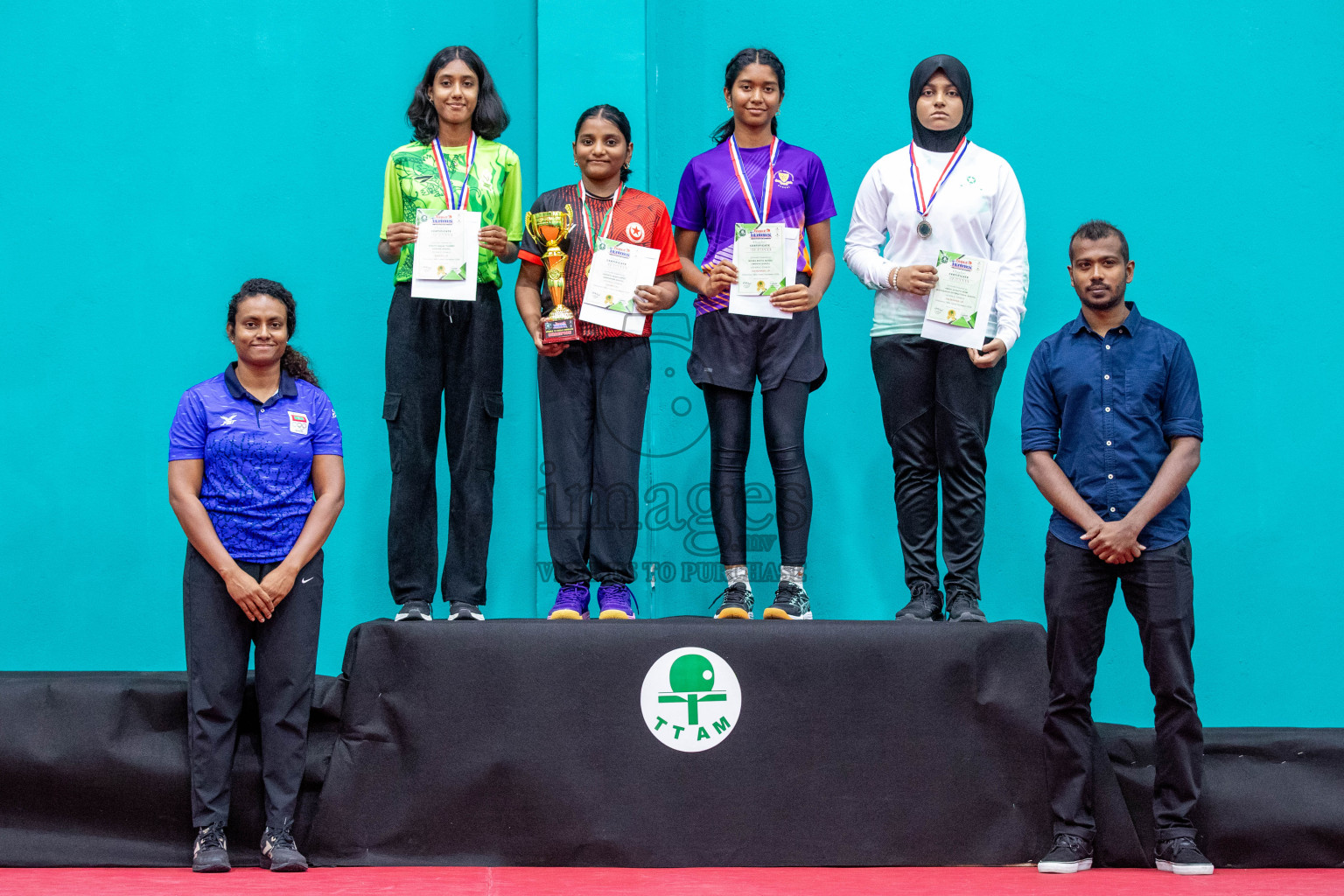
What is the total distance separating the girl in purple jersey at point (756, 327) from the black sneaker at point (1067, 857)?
2.76 feet

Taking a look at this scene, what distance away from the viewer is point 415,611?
3025 mm

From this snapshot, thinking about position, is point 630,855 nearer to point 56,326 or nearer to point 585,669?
point 585,669

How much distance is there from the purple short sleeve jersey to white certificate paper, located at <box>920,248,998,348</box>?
0.42 metres

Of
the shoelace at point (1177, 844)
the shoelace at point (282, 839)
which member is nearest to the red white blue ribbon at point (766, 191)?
the shoelace at point (1177, 844)

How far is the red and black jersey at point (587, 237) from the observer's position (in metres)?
3.19

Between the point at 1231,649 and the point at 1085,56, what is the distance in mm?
2199

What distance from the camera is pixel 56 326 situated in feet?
13.5

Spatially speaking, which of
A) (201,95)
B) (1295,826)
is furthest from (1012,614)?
(201,95)

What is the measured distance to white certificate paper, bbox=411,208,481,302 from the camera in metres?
3.03

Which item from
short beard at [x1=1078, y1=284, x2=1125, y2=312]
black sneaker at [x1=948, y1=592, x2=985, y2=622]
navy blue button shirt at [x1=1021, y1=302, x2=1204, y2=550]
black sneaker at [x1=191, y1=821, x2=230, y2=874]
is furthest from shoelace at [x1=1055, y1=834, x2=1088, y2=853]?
black sneaker at [x1=191, y1=821, x2=230, y2=874]

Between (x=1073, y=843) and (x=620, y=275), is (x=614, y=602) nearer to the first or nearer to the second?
(x=620, y=275)

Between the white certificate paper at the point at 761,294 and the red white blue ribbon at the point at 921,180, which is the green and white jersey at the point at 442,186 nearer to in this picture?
the white certificate paper at the point at 761,294

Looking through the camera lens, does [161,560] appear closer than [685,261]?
No

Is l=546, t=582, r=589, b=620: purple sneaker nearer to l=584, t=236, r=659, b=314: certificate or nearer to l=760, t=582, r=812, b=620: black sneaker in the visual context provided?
l=760, t=582, r=812, b=620: black sneaker
